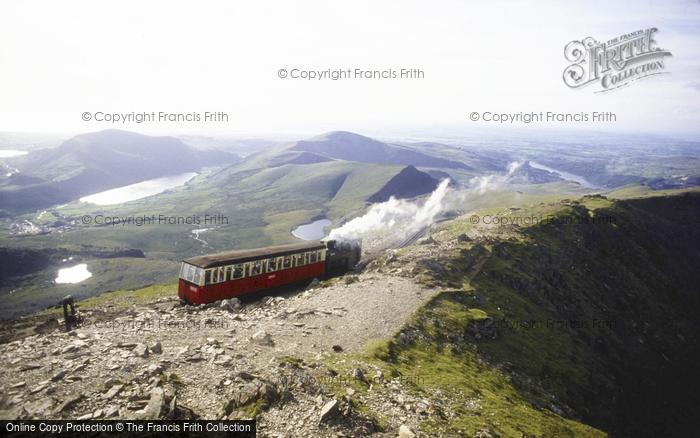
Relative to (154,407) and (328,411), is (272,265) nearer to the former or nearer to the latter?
(328,411)

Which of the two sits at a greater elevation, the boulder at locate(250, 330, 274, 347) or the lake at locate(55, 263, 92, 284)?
the boulder at locate(250, 330, 274, 347)

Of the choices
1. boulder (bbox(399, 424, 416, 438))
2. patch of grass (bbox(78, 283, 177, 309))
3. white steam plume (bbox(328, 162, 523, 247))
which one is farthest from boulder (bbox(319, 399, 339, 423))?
white steam plume (bbox(328, 162, 523, 247))

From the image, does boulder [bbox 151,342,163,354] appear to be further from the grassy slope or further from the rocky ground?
the grassy slope

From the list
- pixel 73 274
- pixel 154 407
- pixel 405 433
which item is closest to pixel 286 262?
pixel 154 407

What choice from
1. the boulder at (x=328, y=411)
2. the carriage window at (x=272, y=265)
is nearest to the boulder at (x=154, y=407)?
the boulder at (x=328, y=411)

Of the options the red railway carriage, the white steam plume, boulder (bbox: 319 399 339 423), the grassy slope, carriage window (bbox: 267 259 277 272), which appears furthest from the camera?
the white steam plume

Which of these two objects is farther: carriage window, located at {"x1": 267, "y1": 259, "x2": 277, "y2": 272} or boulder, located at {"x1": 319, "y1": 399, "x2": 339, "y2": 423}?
carriage window, located at {"x1": 267, "y1": 259, "x2": 277, "y2": 272}

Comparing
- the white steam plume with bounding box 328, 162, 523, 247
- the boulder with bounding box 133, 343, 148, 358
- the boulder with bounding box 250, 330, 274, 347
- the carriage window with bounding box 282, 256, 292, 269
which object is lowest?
the white steam plume with bounding box 328, 162, 523, 247
